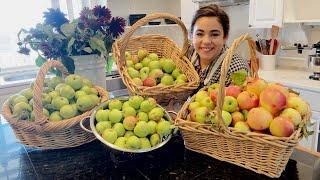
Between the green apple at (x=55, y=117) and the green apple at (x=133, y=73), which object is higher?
the green apple at (x=133, y=73)

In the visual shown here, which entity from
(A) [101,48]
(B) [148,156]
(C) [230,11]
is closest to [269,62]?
(C) [230,11]

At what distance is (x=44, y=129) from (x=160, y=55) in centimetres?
78

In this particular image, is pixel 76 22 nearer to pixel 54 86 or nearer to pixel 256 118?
pixel 54 86

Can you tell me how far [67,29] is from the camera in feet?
3.76

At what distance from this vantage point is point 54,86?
3.42 feet

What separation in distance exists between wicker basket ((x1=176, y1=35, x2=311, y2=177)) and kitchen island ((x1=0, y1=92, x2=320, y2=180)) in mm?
24

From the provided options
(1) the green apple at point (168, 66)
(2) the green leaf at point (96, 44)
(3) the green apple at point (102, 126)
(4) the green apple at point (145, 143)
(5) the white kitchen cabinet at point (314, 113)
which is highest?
(2) the green leaf at point (96, 44)

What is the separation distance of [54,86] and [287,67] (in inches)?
95.4

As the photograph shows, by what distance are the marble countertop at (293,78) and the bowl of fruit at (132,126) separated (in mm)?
1524

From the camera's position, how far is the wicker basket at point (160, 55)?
110cm

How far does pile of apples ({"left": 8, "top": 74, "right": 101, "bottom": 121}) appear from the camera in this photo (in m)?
0.92

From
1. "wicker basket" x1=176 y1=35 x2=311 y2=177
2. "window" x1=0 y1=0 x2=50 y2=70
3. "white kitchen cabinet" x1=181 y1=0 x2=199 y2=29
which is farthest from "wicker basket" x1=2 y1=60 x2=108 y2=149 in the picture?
"white kitchen cabinet" x1=181 y1=0 x2=199 y2=29

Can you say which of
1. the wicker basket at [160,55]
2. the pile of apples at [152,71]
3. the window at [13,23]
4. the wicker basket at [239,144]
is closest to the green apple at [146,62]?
the pile of apples at [152,71]

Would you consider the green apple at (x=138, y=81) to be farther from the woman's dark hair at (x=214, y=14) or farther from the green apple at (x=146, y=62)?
the woman's dark hair at (x=214, y=14)
